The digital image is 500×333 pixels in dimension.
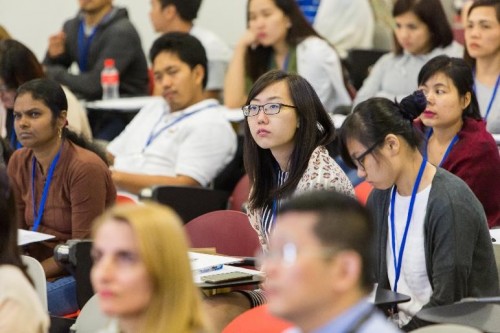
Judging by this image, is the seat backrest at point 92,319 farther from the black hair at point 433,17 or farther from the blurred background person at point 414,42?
the black hair at point 433,17

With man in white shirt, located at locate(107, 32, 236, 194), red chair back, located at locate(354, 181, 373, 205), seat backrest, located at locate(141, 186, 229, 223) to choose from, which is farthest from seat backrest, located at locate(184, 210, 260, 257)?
man in white shirt, located at locate(107, 32, 236, 194)

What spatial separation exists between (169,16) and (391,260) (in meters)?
3.39

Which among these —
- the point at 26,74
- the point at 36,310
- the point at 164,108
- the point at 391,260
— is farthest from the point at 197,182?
the point at 36,310

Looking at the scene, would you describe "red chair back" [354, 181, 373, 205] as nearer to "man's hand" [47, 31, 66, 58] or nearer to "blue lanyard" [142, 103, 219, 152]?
"blue lanyard" [142, 103, 219, 152]

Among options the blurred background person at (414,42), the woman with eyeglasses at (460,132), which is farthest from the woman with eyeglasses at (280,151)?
the blurred background person at (414,42)

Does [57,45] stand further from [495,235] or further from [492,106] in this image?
[495,235]

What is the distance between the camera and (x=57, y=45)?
7.01 meters

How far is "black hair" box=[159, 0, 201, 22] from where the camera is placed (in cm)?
645

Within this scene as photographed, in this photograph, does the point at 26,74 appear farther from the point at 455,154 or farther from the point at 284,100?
the point at 455,154

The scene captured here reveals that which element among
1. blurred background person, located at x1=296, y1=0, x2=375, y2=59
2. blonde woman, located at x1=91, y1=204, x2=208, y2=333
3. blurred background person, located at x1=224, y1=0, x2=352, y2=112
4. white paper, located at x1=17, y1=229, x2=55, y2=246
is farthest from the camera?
blurred background person, located at x1=296, y1=0, x2=375, y2=59

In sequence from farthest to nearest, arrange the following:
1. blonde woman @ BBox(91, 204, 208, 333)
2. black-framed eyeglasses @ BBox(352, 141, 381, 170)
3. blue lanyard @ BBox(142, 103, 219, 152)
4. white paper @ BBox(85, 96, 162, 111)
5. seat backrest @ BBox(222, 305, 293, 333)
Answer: white paper @ BBox(85, 96, 162, 111)
blue lanyard @ BBox(142, 103, 219, 152)
black-framed eyeglasses @ BBox(352, 141, 381, 170)
seat backrest @ BBox(222, 305, 293, 333)
blonde woman @ BBox(91, 204, 208, 333)

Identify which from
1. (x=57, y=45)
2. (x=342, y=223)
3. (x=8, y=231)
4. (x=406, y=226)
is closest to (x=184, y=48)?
(x=57, y=45)

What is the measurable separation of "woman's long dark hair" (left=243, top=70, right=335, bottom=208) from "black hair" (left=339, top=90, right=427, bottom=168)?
202 millimetres

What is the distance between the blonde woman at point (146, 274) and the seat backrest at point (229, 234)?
1.64 m
